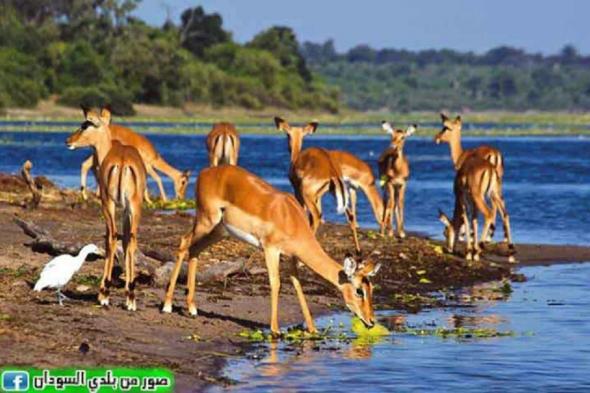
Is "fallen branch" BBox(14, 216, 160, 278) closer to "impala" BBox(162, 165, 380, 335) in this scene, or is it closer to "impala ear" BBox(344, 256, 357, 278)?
"impala" BBox(162, 165, 380, 335)

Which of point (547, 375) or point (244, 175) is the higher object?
point (244, 175)

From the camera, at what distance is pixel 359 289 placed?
15406 millimetres

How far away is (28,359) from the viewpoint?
1296 centimetres

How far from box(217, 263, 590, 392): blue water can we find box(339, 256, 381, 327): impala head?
1.12 ft

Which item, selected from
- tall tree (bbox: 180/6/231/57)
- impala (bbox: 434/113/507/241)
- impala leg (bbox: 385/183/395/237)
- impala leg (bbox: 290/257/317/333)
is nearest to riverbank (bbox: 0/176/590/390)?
impala leg (bbox: 385/183/395/237)

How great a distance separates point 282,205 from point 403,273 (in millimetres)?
6240

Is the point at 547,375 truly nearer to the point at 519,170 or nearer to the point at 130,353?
the point at 130,353

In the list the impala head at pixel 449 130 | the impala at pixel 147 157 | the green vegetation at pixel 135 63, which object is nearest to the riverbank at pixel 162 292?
the impala at pixel 147 157

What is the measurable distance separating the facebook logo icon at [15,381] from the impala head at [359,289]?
3987 millimetres

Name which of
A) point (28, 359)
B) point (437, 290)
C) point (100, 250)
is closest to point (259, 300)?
point (100, 250)

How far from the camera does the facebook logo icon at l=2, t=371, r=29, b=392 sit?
11828 mm

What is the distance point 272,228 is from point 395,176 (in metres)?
11.6

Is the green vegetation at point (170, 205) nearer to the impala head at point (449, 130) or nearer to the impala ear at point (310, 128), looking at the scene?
the impala head at point (449, 130)

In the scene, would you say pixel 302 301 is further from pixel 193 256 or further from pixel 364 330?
pixel 193 256
